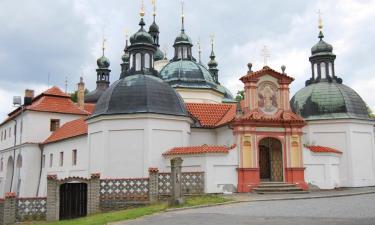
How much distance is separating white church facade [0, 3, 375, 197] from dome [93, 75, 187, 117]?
61mm

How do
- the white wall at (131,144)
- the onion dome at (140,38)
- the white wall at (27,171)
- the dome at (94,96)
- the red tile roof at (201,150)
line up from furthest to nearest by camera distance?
the dome at (94,96), the white wall at (27,171), the onion dome at (140,38), the white wall at (131,144), the red tile roof at (201,150)

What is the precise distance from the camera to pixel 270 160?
25562 mm

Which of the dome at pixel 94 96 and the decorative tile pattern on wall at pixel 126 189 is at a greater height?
the dome at pixel 94 96

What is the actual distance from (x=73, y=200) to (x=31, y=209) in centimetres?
193

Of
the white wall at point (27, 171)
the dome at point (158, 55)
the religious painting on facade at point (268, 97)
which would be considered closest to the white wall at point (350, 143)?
the religious painting on facade at point (268, 97)

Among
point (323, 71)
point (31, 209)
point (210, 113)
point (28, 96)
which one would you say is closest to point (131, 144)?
point (210, 113)

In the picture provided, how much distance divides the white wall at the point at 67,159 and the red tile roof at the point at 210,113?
744 centimetres

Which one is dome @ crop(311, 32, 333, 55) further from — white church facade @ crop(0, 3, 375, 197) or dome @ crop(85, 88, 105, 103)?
dome @ crop(85, 88, 105, 103)

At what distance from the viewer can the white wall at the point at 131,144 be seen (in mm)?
24531

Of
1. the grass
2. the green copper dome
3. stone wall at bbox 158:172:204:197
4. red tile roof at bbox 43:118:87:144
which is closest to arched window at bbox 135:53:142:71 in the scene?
red tile roof at bbox 43:118:87:144

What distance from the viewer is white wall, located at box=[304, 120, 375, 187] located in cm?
2808

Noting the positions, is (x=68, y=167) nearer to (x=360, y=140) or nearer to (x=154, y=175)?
(x=154, y=175)

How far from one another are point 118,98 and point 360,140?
15857 millimetres

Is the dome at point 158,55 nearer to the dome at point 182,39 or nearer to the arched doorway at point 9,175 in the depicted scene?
the dome at point 182,39
